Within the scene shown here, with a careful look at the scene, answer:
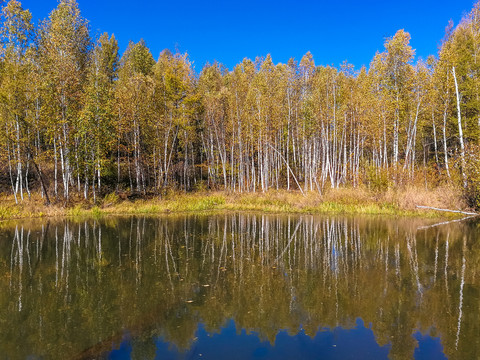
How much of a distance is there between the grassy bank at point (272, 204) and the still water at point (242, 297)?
6.05m

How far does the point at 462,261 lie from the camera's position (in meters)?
10.4

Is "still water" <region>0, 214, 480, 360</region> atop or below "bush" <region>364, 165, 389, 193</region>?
below

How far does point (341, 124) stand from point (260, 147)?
8.28 metres

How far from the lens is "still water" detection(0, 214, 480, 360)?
5.39 m

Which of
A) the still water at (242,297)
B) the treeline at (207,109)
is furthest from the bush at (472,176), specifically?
the still water at (242,297)

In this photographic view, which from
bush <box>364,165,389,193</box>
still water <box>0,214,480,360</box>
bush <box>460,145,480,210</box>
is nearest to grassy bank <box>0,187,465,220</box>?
bush <box>364,165,389,193</box>

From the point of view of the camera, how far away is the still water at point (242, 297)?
212 inches

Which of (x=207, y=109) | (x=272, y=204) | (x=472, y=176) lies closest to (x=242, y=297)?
(x=472, y=176)

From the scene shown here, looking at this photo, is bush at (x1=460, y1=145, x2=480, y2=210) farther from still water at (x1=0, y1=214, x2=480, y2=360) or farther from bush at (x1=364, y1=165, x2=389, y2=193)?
bush at (x1=364, y1=165, x2=389, y2=193)

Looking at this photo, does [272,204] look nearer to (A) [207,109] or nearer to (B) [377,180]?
(B) [377,180]

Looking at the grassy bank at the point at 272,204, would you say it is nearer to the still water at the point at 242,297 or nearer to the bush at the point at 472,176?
the bush at the point at 472,176

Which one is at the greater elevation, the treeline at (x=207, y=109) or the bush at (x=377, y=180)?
the treeline at (x=207, y=109)

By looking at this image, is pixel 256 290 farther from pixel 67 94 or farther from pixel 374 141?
pixel 374 141

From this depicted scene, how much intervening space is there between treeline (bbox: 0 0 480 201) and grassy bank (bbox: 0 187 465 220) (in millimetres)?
1102
